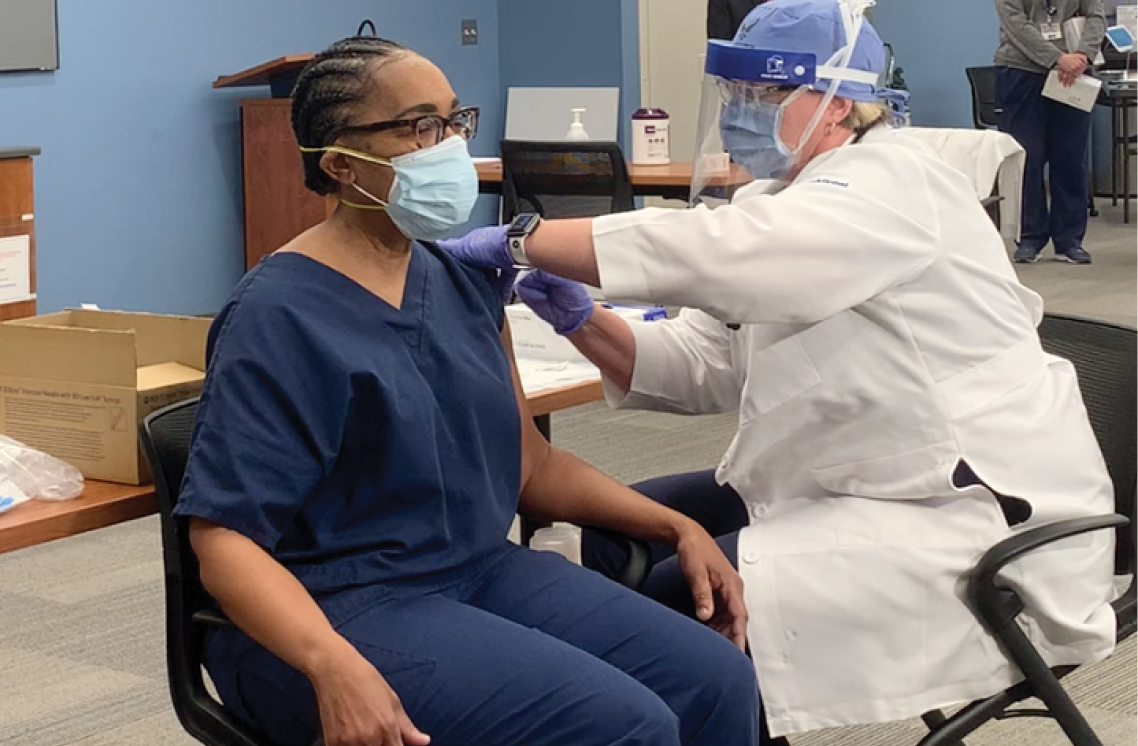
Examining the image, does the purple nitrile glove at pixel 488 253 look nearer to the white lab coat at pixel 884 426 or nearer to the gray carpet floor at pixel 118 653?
the white lab coat at pixel 884 426

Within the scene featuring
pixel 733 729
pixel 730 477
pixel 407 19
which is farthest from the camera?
pixel 407 19

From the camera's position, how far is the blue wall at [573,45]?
7.50 metres

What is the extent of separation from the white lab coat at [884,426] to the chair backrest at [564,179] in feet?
9.23

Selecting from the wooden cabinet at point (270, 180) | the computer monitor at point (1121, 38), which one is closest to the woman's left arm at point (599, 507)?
the wooden cabinet at point (270, 180)

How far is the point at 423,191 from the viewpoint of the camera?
1704mm

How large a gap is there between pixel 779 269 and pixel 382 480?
1.64ft

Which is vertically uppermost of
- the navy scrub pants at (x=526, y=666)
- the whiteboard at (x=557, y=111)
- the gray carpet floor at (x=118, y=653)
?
the whiteboard at (x=557, y=111)

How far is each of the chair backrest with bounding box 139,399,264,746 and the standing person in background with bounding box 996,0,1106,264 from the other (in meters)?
6.16

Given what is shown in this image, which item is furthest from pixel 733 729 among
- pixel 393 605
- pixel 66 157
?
pixel 66 157

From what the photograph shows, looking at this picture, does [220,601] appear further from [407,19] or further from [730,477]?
[407,19]

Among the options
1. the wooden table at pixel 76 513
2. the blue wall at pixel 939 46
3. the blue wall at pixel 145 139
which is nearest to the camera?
the wooden table at pixel 76 513

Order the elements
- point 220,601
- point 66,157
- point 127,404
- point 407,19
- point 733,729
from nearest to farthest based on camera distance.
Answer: point 220,601
point 733,729
point 127,404
point 66,157
point 407,19

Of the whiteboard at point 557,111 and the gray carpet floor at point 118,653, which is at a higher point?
the whiteboard at point 557,111

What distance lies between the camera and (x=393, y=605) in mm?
1577
